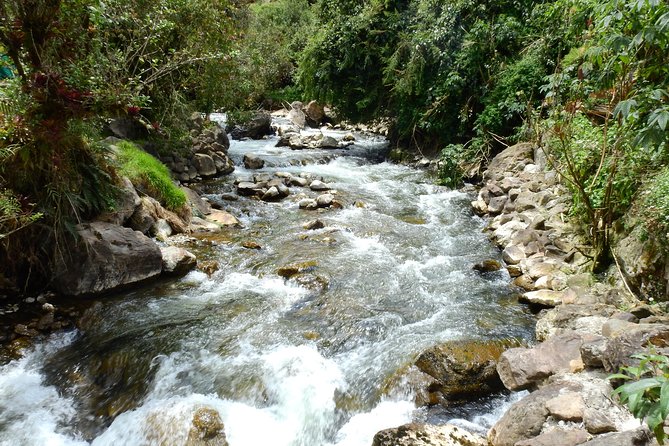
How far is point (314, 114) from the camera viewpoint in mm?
23203

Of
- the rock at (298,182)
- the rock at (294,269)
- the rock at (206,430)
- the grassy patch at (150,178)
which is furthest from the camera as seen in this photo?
the rock at (298,182)

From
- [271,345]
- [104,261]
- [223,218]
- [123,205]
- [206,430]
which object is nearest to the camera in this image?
[206,430]

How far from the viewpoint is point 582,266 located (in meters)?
6.27

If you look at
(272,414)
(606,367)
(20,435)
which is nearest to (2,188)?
(20,435)

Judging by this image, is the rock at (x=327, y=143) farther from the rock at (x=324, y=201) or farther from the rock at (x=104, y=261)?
A: the rock at (x=104, y=261)

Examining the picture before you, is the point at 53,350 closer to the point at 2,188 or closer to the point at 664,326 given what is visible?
the point at 2,188

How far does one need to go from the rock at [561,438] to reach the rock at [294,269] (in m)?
4.28

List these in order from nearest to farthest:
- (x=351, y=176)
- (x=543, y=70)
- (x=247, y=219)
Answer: (x=247, y=219), (x=543, y=70), (x=351, y=176)

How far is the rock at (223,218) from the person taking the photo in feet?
30.2

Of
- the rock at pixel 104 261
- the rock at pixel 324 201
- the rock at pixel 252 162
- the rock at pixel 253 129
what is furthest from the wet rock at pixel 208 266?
the rock at pixel 253 129

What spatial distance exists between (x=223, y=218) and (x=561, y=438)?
24.9ft

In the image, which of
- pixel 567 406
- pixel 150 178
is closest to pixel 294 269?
pixel 150 178

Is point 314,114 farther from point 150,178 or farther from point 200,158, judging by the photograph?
point 150,178

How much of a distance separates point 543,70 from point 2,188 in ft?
36.9
